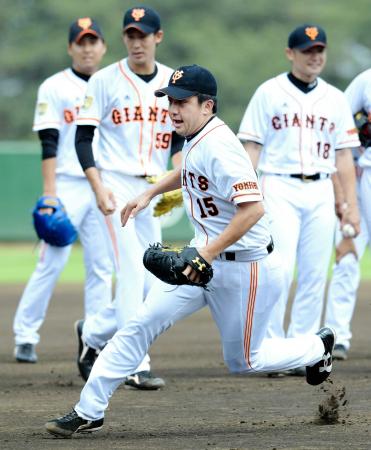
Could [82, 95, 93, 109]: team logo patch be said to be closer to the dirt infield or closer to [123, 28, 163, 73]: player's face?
[123, 28, 163, 73]: player's face

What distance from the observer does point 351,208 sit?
26.9ft

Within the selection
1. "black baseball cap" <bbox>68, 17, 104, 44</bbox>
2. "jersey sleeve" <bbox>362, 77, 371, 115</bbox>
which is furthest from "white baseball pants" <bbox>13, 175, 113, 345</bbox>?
"jersey sleeve" <bbox>362, 77, 371, 115</bbox>

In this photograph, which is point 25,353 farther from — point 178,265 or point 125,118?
point 178,265

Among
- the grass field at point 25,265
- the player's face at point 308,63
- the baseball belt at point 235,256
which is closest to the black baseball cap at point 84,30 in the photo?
the player's face at point 308,63

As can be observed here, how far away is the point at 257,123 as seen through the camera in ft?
26.9

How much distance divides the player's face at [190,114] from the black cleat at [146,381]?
2144mm

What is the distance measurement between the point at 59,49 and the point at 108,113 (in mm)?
33324

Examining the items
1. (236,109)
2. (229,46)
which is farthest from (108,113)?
(229,46)

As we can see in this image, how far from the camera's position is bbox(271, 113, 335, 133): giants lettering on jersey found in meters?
8.18

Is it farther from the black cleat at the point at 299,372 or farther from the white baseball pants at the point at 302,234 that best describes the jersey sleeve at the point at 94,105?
the black cleat at the point at 299,372

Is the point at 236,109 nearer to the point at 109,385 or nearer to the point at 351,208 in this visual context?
the point at 351,208

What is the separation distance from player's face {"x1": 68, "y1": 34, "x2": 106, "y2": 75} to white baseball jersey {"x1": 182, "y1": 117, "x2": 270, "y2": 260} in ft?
10.9

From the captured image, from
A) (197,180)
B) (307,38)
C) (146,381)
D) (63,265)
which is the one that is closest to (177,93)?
(197,180)

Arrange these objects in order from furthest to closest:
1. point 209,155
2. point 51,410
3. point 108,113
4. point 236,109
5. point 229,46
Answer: point 229,46 < point 236,109 < point 108,113 < point 51,410 < point 209,155
